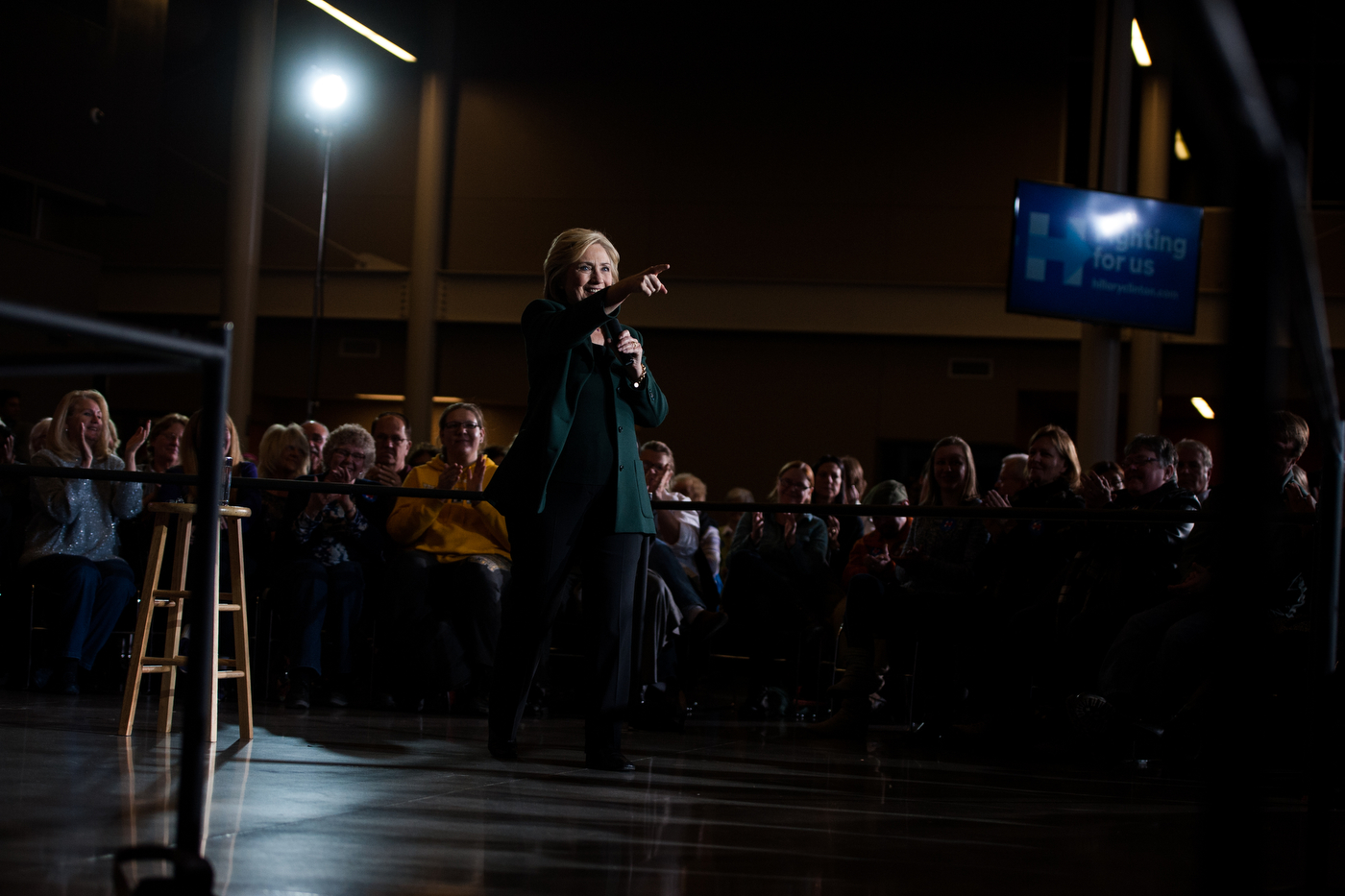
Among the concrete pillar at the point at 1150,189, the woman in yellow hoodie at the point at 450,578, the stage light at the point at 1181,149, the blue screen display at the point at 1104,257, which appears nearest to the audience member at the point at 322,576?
the woman in yellow hoodie at the point at 450,578

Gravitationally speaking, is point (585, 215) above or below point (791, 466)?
above

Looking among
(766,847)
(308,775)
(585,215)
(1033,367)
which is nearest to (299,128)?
(585,215)

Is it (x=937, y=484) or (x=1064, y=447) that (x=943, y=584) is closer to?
(x=937, y=484)

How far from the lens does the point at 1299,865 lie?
2.69m

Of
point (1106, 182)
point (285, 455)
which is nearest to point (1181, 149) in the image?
point (1106, 182)

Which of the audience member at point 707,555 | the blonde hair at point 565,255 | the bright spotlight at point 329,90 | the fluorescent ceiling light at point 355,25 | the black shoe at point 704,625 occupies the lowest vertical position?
the black shoe at point 704,625

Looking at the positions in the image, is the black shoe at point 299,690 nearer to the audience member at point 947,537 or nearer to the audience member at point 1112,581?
the audience member at point 947,537

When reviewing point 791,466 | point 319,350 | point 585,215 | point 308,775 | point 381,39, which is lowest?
point 308,775

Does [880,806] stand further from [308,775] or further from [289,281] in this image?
[289,281]

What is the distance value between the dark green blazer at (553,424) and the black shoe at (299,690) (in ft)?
6.06

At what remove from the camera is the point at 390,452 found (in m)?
5.95

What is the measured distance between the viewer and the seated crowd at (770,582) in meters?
4.48

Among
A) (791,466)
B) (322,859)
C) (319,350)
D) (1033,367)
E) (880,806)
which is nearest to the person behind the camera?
(322,859)

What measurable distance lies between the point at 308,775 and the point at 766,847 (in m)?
1.32
